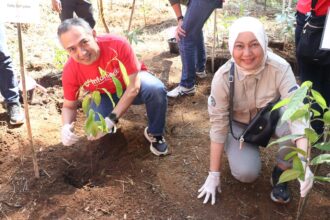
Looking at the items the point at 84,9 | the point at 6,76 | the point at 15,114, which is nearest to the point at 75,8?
the point at 84,9

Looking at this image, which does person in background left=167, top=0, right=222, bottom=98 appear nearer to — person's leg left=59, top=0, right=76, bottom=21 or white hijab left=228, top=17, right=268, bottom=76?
person's leg left=59, top=0, right=76, bottom=21

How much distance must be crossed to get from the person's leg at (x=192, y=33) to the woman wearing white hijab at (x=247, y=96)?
0.98m

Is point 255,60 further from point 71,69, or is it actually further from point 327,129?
point 71,69

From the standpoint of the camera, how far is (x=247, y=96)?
1.87 m

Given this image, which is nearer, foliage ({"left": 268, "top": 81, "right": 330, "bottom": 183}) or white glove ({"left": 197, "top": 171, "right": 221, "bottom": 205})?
foliage ({"left": 268, "top": 81, "right": 330, "bottom": 183})

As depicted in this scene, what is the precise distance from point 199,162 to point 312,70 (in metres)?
0.89

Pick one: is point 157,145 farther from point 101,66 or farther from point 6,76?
point 6,76

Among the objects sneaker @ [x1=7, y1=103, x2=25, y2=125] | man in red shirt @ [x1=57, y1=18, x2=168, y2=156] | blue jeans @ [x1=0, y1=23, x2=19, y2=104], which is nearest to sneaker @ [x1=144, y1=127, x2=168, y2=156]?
man in red shirt @ [x1=57, y1=18, x2=168, y2=156]

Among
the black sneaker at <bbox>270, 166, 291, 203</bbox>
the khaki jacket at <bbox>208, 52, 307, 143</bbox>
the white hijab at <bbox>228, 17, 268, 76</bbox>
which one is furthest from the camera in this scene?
the black sneaker at <bbox>270, 166, 291, 203</bbox>

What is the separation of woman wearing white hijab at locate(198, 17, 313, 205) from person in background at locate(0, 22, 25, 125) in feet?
5.05

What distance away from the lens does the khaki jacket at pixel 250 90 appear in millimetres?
1744

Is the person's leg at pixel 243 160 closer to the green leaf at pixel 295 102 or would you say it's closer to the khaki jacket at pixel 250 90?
the khaki jacket at pixel 250 90

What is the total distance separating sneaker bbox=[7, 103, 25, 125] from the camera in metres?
2.68

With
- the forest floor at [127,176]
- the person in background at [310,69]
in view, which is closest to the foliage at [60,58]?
the forest floor at [127,176]
